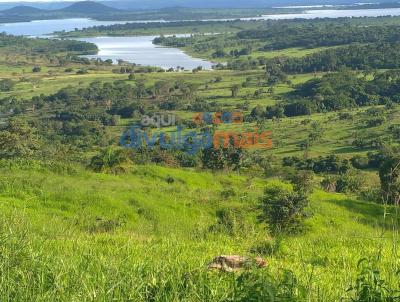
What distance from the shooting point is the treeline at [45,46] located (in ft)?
419

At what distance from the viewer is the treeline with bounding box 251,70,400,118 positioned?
6731 centimetres

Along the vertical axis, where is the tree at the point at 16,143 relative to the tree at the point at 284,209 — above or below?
below

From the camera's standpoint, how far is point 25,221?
4.55 meters

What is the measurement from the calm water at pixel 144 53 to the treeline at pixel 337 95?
105 ft

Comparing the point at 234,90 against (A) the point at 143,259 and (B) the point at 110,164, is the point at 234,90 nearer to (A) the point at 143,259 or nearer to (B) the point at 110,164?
(B) the point at 110,164

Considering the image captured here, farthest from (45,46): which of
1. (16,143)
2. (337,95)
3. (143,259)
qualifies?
(143,259)

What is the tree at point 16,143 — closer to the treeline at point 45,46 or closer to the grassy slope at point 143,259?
the grassy slope at point 143,259

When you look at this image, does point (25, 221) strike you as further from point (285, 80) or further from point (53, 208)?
point (285, 80)

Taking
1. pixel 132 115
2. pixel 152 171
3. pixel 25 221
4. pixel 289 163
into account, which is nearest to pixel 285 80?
pixel 132 115

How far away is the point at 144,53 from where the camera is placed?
408ft

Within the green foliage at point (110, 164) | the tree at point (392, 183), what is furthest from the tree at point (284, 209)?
the green foliage at point (110, 164)

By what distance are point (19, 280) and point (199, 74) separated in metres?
90.0

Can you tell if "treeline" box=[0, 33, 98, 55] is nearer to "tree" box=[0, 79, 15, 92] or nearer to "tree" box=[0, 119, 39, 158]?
"tree" box=[0, 79, 15, 92]

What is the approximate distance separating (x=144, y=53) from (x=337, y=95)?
63.7 metres
